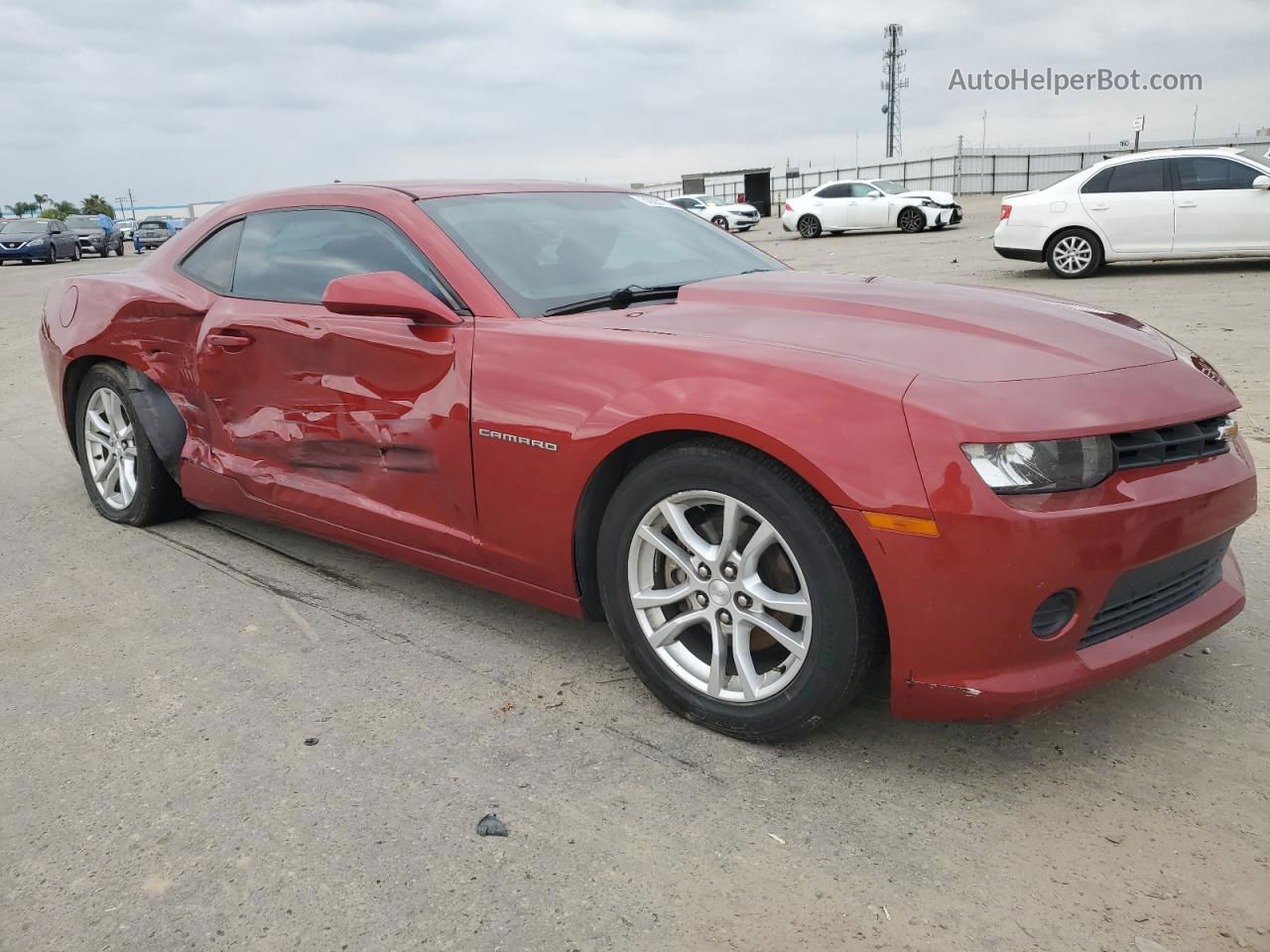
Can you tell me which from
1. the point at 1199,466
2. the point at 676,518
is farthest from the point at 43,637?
the point at 1199,466

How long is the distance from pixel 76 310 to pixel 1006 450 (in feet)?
13.8

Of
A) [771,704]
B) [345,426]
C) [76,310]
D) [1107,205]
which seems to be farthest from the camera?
[1107,205]

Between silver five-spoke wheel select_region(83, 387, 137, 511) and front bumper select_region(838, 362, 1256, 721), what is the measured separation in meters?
3.56

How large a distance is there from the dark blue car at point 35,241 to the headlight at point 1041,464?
3525cm

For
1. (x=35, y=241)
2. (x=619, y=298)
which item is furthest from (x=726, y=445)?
(x=35, y=241)

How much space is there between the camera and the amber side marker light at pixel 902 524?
7.30 ft

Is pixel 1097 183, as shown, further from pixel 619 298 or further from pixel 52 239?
pixel 52 239

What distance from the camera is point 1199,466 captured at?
2465mm

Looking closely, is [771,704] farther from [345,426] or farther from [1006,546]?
[345,426]

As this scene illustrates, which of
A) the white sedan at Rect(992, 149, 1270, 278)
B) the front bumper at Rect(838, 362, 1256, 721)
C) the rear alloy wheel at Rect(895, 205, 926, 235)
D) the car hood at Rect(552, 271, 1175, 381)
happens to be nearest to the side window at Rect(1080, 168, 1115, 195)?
the white sedan at Rect(992, 149, 1270, 278)

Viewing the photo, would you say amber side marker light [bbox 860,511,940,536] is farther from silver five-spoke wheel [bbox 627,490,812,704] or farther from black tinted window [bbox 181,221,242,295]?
black tinted window [bbox 181,221,242,295]

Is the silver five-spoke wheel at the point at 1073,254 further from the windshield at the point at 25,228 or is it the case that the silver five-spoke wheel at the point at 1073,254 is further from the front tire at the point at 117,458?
the windshield at the point at 25,228

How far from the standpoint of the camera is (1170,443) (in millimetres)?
2408

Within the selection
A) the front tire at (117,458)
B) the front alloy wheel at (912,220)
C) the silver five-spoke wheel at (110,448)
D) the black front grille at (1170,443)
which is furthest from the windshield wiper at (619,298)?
the front alloy wheel at (912,220)
